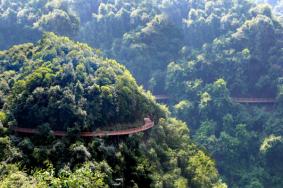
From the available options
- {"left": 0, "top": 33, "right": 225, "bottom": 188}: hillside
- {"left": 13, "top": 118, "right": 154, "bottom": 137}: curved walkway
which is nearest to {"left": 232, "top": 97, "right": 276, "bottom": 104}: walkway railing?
{"left": 0, "top": 33, "right": 225, "bottom": 188}: hillside

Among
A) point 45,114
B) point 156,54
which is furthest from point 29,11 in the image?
point 45,114

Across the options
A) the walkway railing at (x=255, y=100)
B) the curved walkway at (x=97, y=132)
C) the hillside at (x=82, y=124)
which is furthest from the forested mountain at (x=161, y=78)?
the walkway railing at (x=255, y=100)

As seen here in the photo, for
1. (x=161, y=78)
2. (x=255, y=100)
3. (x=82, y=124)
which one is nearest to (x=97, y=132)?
(x=82, y=124)

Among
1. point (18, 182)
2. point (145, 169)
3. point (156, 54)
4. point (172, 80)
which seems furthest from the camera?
point (156, 54)

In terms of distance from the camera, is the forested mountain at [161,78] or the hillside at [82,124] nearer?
the hillside at [82,124]

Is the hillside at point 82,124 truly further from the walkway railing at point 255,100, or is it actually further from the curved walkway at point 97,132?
the walkway railing at point 255,100

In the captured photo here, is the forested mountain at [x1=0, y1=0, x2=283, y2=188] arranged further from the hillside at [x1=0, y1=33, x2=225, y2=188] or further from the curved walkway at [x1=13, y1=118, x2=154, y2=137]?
the curved walkway at [x1=13, y1=118, x2=154, y2=137]

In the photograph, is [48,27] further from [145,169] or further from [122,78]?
[145,169]

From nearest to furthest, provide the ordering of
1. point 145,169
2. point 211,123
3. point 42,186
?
1. point 42,186
2. point 145,169
3. point 211,123
